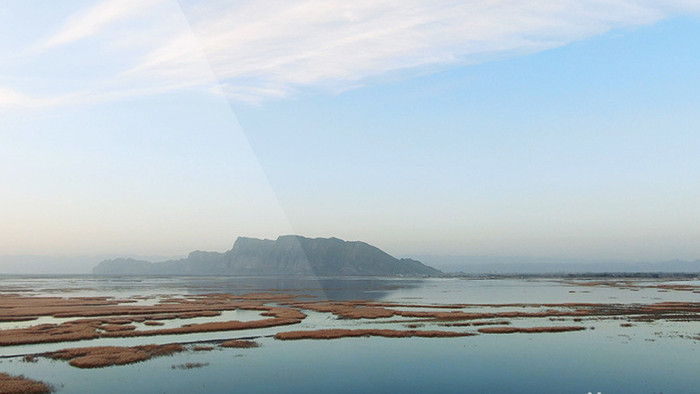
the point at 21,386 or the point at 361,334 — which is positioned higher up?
the point at 21,386

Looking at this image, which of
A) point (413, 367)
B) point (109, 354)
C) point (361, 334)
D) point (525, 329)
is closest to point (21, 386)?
point (109, 354)

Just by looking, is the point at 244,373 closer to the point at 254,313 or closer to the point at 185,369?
the point at 185,369

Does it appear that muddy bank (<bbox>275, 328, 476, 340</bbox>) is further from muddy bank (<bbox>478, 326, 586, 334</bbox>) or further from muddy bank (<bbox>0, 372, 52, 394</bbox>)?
muddy bank (<bbox>0, 372, 52, 394</bbox>)

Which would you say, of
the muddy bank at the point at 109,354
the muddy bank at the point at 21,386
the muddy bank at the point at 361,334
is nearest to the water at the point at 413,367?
the muddy bank at the point at 21,386

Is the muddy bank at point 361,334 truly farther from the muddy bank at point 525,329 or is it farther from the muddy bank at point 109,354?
the muddy bank at point 109,354

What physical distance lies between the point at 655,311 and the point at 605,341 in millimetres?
31154

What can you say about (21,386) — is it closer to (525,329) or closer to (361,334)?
(361,334)

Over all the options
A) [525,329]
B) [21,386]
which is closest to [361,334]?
[525,329]

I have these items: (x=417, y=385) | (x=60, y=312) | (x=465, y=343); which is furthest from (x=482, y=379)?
(x=60, y=312)

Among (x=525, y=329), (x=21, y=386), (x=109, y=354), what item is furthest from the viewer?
(x=525, y=329)

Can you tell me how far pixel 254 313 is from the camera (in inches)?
2628

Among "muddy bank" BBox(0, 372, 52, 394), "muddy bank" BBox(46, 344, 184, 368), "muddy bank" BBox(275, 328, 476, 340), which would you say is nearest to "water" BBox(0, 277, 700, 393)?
"muddy bank" BBox(0, 372, 52, 394)

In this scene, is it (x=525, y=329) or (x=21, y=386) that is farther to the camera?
(x=525, y=329)

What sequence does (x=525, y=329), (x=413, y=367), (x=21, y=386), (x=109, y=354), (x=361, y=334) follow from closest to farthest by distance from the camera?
1. (x=21, y=386)
2. (x=413, y=367)
3. (x=109, y=354)
4. (x=361, y=334)
5. (x=525, y=329)
